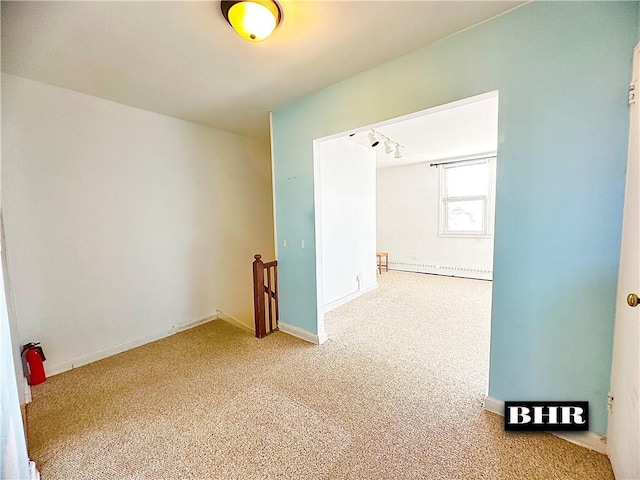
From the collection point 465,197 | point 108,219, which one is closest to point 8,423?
point 108,219

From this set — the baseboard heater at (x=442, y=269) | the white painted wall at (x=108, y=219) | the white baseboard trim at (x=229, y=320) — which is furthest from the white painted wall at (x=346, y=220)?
the baseboard heater at (x=442, y=269)

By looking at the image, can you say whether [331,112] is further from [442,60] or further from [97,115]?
[97,115]

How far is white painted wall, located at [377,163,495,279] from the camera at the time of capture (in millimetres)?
5637

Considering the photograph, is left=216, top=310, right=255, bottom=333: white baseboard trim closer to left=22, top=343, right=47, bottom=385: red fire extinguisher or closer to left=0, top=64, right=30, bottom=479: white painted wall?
left=22, top=343, right=47, bottom=385: red fire extinguisher

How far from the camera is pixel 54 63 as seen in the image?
2018 millimetres

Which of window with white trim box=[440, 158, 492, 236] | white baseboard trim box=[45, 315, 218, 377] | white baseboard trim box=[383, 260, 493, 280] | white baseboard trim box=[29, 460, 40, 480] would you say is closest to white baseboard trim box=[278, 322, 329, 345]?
white baseboard trim box=[45, 315, 218, 377]

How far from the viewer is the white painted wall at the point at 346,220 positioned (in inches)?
156

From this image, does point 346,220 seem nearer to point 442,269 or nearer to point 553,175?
point 553,175

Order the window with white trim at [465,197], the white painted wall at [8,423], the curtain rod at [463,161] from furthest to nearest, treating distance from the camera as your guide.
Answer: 1. the window with white trim at [465,197]
2. the curtain rod at [463,161]
3. the white painted wall at [8,423]

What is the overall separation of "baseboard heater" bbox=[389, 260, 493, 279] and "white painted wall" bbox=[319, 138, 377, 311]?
6.05 ft

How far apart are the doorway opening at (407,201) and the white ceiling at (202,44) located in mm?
557

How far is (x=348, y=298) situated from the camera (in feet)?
14.3

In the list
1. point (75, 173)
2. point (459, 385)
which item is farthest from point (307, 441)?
point (75, 173)
